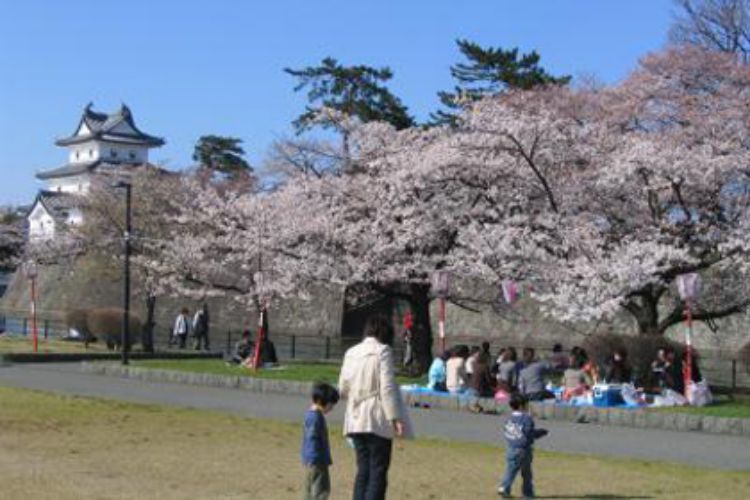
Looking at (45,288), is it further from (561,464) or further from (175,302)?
(561,464)

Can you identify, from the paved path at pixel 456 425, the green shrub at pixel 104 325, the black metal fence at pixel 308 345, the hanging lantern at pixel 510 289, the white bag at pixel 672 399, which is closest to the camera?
the paved path at pixel 456 425

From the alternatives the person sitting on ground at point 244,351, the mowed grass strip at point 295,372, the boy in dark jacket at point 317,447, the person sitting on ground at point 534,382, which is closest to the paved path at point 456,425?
the person sitting on ground at point 534,382

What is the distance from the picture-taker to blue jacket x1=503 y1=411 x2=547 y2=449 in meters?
9.02

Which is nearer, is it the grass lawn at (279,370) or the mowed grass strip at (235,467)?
the mowed grass strip at (235,467)

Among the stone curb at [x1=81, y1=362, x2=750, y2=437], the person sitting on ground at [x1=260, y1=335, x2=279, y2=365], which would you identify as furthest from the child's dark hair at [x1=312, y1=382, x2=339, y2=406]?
the person sitting on ground at [x1=260, y1=335, x2=279, y2=365]

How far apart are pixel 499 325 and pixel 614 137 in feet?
45.2

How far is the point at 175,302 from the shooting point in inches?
1622

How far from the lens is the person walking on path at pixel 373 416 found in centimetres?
663

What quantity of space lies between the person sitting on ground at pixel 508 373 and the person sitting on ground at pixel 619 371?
158 cm

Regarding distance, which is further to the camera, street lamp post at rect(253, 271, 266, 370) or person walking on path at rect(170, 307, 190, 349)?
person walking on path at rect(170, 307, 190, 349)

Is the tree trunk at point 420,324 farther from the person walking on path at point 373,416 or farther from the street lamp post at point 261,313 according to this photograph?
the person walking on path at point 373,416

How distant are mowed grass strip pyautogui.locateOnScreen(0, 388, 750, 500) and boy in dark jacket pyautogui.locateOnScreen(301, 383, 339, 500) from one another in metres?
1.35

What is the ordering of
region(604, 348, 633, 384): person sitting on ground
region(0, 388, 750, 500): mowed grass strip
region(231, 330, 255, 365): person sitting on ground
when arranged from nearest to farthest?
region(0, 388, 750, 500): mowed grass strip < region(604, 348, 633, 384): person sitting on ground < region(231, 330, 255, 365): person sitting on ground

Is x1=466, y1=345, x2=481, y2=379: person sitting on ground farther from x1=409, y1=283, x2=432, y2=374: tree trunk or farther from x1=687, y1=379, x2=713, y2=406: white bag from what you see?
x1=409, y1=283, x2=432, y2=374: tree trunk
